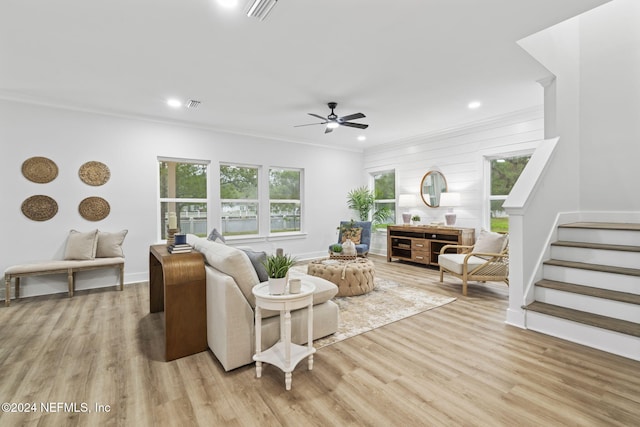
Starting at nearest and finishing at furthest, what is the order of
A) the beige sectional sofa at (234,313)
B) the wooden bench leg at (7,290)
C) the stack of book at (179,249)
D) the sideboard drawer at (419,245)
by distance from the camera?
the beige sectional sofa at (234,313), the stack of book at (179,249), the wooden bench leg at (7,290), the sideboard drawer at (419,245)

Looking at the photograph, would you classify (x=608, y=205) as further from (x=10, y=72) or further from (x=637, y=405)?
(x=10, y=72)

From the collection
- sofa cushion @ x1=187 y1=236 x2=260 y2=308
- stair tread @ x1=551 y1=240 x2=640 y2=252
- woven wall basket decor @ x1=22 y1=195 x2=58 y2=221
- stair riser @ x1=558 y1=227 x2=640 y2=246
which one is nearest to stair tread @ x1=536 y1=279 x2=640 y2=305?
stair tread @ x1=551 y1=240 x2=640 y2=252

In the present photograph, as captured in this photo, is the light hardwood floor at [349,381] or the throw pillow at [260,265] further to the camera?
the throw pillow at [260,265]

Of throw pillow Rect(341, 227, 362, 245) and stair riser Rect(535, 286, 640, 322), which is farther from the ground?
throw pillow Rect(341, 227, 362, 245)

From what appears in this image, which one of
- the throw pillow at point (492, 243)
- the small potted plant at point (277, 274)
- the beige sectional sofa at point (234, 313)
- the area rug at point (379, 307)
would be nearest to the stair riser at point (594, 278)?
the throw pillow at point (492, 243)

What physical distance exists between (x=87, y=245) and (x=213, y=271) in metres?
3.16

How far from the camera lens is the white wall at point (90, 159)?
409 centimetres

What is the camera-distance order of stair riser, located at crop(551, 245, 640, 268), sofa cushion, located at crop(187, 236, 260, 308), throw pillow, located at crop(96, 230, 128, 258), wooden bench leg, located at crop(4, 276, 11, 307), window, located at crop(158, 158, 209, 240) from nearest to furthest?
sofa cushion, located at crop(187, 236, 260, 308) < stair riser, located at crop(551, 245, 640, 268) < wooden bench leg, located at crop(4, 276, 11, 307) < throw pillow, located at crop(96, 230, 128, 258) < window, located at crop(158, 158, 209, 240)

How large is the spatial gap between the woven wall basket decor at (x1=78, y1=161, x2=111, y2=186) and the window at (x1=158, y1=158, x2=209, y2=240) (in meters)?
0.80

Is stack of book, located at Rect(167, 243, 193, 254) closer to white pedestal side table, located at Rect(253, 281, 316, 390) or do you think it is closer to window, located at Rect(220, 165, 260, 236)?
white pedestal side table, located at Rect(253, 281, 316, 390)

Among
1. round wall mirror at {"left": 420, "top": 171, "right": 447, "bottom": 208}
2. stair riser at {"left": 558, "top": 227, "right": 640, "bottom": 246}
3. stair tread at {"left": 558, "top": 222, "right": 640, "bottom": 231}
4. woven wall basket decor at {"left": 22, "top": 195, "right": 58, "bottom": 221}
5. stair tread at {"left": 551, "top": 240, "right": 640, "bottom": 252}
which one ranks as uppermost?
round wall mirror at {"left": 420, "top": 171, "right": 447, "bottom": 208}

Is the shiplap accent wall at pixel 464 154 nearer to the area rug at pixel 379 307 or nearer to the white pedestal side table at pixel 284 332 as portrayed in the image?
the area rug at pixel 379 307

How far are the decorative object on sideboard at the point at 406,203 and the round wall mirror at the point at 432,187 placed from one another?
23 cm

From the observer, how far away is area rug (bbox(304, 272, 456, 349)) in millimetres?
2914
